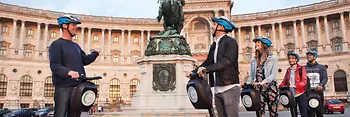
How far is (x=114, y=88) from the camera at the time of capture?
2304 inches

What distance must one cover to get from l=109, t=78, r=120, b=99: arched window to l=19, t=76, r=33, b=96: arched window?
1397 centimetres

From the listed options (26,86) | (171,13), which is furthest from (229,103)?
(26,86)

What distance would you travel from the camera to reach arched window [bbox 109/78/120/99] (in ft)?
191

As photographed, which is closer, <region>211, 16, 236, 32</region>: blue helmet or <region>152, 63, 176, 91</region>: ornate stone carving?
<region>211, 16, 236, 32</region>: blue helmet

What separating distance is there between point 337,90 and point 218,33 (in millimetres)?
50357

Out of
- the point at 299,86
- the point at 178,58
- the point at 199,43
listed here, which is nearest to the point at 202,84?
the point at 299,86

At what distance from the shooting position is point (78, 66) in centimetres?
515

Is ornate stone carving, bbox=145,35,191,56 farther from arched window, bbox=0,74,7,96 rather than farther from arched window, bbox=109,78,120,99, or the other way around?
arched window, bbox=109,78,120,99

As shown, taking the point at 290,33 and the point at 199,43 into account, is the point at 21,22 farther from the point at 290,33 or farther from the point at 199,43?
the point at 290,33

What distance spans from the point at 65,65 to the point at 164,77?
8392 mm

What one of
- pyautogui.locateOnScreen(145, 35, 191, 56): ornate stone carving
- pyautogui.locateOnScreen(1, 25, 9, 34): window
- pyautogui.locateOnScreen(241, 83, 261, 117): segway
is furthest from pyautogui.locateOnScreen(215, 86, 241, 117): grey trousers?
pyautogui.locateOnScreen(1, 25, 9, 34): window

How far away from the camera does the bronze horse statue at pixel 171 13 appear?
14.7m

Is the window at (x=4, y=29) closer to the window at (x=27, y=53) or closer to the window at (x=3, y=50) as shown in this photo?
the window at (x=3, y=50)

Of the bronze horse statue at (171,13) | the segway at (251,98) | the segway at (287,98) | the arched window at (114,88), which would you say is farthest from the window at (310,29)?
the segway at (251,98)
